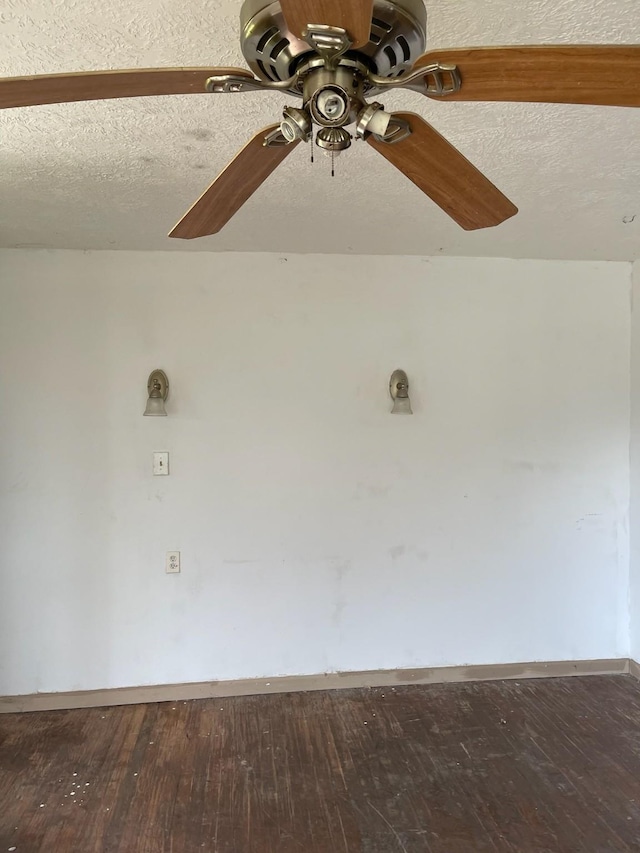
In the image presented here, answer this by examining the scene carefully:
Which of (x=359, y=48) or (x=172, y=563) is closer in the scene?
(x=359, y=48)

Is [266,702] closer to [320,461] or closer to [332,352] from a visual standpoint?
[320,461]

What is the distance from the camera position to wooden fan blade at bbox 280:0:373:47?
0.69 m

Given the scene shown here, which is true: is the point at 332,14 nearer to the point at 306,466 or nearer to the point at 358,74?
the point at 358,74

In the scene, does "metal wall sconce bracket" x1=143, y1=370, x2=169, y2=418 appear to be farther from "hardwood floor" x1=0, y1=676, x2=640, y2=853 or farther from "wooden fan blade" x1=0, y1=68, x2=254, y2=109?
"wooden fan blade" x1=0, y1=68, x2=254, y2=109

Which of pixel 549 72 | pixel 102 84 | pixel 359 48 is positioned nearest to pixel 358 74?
pixel 359 48

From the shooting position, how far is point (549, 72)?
31.9 inches

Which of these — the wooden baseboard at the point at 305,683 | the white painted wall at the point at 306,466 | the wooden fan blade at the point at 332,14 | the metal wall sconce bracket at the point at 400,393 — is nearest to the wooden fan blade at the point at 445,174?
the wooden fan blade at the point at 332,14

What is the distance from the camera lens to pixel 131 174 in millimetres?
1880

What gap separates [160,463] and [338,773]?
154 centimetres

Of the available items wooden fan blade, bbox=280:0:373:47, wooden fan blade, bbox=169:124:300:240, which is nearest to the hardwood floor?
wooden fan blade, bbox=169:124:300:240

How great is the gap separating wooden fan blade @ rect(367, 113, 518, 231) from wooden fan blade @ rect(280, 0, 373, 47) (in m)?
0.19

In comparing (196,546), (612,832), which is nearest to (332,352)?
(196,546)

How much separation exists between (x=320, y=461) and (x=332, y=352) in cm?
55

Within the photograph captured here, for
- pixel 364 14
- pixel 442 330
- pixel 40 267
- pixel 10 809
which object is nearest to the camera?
pixel 364 14
